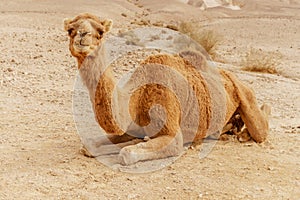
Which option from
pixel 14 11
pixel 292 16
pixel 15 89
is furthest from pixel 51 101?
pixel 292 16

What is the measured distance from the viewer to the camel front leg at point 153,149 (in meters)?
6.18

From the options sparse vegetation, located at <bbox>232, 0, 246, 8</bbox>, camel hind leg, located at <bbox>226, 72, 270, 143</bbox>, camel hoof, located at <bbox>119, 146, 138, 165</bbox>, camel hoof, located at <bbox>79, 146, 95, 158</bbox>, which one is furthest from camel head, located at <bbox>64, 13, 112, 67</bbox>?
sparse vegetation, located at <bbox>232, 0, 246, 8</bbox>

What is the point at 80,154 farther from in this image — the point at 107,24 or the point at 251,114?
the point at 251,114

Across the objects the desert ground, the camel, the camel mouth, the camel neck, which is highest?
the camel mouth

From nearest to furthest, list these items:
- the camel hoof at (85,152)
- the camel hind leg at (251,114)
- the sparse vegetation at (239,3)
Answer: the camel hoof at (85,152)
the camel hind leg at (251,114)
the sparse vegetation at (239,3)

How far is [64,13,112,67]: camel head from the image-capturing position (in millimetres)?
5703

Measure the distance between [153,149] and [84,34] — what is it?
4.96 feet

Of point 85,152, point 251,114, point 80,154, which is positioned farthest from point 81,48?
point 251,114

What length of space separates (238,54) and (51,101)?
1149 cm

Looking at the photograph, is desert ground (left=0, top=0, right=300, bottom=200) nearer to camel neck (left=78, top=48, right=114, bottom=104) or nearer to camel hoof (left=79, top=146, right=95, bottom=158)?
camel hoof (left=79, top=146, right=95, bottom=158)

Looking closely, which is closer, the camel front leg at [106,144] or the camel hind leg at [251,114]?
the camel front leg at [106,144]

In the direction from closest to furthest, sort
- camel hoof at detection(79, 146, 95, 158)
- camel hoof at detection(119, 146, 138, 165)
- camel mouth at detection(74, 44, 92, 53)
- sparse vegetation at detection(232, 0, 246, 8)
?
camel mouth at detection(74, 44, 92, 53) → camel hoof at detection(119, 146, 138, 165) → camel hoof at detection(79, 146, 95, 158) → sparse vegetation at detection(232, 0, 246, 8)

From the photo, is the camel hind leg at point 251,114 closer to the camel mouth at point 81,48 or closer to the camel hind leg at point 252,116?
the camel hind leg at point 252,116

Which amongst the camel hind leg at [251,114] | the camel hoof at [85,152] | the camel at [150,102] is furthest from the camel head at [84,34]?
the camel hind leg at [251,114]
